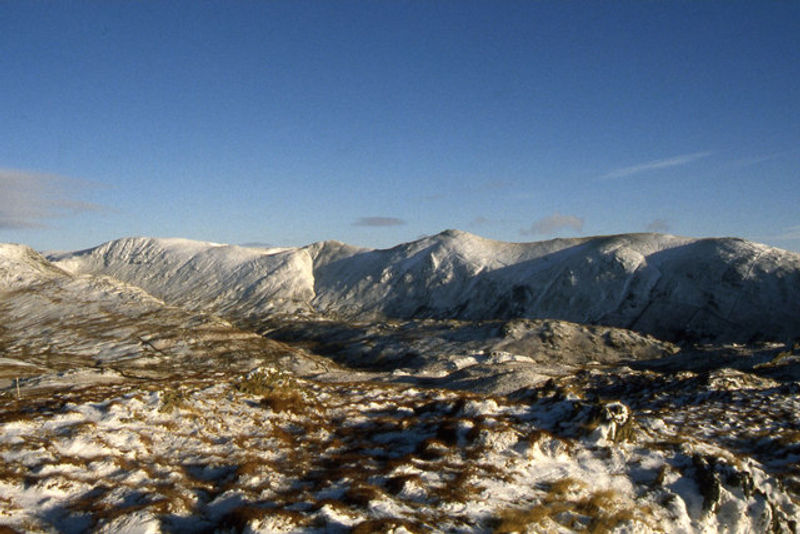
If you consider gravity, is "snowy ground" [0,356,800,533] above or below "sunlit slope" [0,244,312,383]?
above

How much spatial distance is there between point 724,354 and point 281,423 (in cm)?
4566

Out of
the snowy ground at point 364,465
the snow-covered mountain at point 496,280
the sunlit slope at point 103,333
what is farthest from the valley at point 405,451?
the snow-covered mountain at point 496,280

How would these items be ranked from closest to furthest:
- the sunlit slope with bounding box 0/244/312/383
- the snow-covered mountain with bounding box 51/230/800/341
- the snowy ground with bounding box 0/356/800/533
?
the snowy ground with bounding box 0/356/800/533, the sunlit slope with bounding box 0/244/312/383, the snow-covered mountain with bounding box 51/230/800/341

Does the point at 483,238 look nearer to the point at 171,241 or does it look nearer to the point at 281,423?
the point at 171,241

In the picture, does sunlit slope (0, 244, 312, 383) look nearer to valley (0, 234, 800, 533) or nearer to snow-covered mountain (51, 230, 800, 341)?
valley (0, 234, 800, 533)

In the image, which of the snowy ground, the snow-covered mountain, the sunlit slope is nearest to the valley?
the snowy ground

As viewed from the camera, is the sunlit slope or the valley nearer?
the valley

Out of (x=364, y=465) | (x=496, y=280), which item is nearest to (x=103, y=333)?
(x=496, y=280)

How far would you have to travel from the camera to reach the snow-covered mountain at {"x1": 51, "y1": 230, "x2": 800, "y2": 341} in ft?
257

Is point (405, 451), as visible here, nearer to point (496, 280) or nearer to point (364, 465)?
point (364, 465)

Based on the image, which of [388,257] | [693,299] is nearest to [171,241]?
[388,257]

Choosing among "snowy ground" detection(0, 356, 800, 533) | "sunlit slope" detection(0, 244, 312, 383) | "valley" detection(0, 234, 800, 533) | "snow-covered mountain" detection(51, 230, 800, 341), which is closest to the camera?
"snowy ground" detection(0, 356, 800, 533)

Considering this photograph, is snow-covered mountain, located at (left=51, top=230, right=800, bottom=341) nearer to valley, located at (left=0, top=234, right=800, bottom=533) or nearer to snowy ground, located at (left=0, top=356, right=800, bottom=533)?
valley, located at (left=0, top=234, right=800, bottom=533)

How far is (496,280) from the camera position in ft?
351
